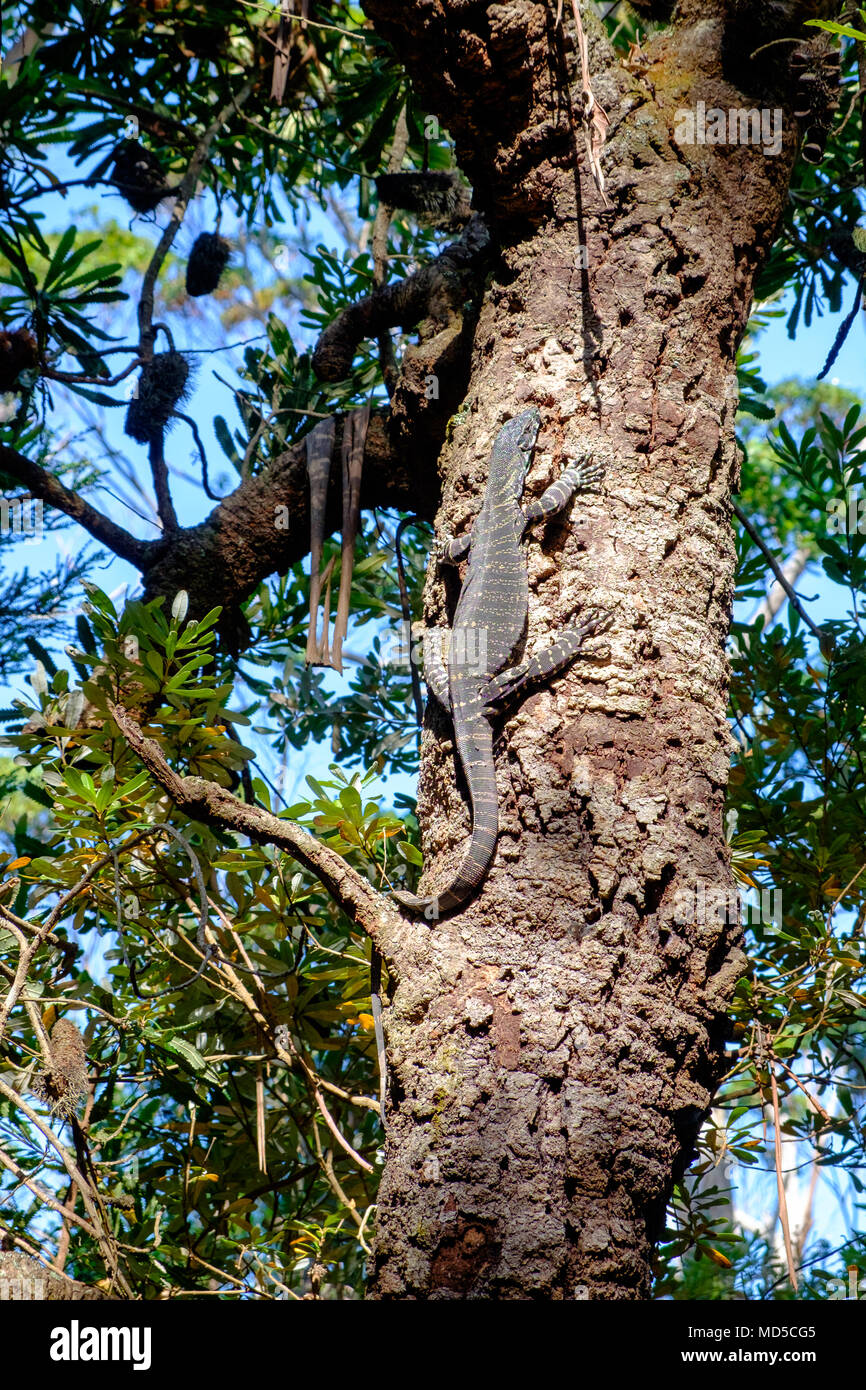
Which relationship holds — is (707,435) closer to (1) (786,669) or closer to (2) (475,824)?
(2) (475,824)

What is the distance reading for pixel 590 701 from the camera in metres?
2.28

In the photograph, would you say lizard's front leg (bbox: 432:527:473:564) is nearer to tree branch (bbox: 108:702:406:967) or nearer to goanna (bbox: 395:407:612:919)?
goanna (bbox: 395:407:612:919)

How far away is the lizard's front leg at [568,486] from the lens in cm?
243

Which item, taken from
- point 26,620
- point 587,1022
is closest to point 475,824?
point 587,1022

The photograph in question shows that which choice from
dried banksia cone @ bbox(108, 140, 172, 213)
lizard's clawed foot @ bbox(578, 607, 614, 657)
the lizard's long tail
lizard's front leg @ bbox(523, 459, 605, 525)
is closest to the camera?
the lizard's long tail

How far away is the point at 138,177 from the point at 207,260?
570 mm

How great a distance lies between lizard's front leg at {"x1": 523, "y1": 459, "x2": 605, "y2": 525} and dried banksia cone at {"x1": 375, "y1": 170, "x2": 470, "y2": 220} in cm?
192

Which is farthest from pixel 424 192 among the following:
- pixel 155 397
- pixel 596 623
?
pixel 596 623

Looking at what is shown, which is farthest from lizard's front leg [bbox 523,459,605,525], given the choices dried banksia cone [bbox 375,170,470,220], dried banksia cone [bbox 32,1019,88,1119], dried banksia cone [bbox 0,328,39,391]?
dried banksia cone [bbox 0,328,39,391]

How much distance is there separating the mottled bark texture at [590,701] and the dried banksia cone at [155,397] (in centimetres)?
148

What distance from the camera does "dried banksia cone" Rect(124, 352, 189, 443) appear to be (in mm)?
3910

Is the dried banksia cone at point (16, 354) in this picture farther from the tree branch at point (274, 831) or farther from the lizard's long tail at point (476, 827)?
the lizard's long tail at point (476, 827)

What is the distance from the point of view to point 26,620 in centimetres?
465

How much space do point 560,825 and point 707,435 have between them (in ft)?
3.32
